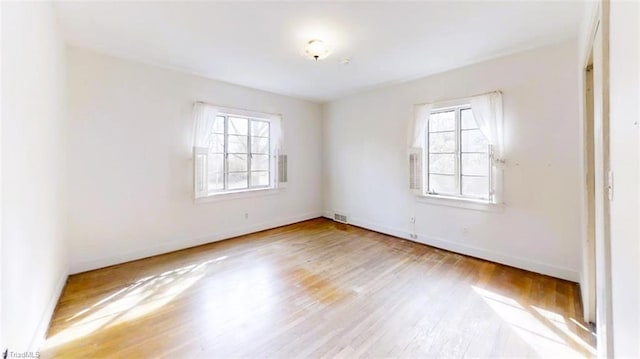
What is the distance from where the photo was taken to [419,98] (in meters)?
4.16

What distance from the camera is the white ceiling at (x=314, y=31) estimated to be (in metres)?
2.30

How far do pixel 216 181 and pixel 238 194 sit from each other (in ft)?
1.40

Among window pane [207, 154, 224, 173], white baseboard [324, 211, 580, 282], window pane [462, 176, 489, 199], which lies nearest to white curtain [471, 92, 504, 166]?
window pane [462, 176, 489, 199]

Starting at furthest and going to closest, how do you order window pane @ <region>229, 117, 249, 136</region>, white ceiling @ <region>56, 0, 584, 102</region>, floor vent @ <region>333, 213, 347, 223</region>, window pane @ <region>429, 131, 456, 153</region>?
floor vent @ <region>333, 213, 347, 223</region>, window pane @ <region>229, 117, 249, 136</region>, window pane @ <region>429, 131, 456, 153</region>, white ceiling @ <region>56, 0, 584, 102</region>

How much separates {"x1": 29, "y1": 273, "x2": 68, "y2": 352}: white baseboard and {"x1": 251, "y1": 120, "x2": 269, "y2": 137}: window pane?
3.24 meters

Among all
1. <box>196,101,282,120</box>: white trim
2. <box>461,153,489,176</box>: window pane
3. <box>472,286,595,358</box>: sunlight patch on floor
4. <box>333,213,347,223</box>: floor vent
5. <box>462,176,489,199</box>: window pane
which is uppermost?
<box>196,101,282,120</box>: white trim

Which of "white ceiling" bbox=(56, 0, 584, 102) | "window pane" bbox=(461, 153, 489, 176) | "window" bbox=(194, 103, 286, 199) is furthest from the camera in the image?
"window" bbox=(194, 103, 286, 199)

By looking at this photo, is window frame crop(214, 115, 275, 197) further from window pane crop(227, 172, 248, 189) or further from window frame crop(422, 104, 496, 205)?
window frame crop(422, 104, 496, 205)

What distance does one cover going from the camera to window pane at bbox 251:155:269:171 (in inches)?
195

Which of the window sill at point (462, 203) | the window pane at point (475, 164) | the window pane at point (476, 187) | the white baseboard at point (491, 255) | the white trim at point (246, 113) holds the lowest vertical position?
the white baseboard at point (491, 255)

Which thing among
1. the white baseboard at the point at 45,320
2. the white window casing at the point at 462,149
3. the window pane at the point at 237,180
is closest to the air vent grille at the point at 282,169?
the window pane at the point at 237,180

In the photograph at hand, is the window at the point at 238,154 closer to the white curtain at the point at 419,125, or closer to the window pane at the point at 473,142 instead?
the white curtain at the point at 419,125

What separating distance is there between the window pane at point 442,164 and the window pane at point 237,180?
315 centimetres

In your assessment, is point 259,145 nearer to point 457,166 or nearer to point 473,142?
point 457,166
